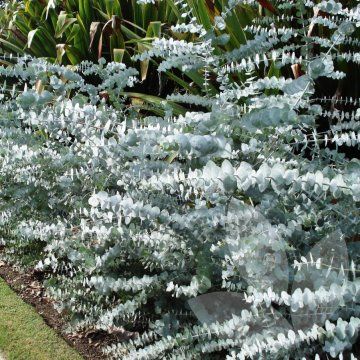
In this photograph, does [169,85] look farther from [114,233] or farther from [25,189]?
[114,233]

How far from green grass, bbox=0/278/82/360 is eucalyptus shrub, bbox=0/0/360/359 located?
0.14m

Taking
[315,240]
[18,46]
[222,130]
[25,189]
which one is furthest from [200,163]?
[18,46]

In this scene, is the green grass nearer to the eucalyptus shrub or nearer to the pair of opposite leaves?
the eucalyptus shrub

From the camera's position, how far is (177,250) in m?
1.93

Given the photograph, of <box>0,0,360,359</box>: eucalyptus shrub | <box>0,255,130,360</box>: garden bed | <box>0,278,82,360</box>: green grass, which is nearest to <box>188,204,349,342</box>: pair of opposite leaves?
<box>0,0,360,359</box>: eucalyptus shrub

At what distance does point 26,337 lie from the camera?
2.42m

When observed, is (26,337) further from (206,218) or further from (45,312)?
(206,218)

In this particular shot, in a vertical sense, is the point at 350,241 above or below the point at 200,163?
below

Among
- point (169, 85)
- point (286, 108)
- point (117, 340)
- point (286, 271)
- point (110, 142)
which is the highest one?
point (286, 108)

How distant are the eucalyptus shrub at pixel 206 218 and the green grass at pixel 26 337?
0.14 meters

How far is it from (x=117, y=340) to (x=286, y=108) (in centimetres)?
126

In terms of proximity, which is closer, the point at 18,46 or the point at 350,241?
the point at 350,241

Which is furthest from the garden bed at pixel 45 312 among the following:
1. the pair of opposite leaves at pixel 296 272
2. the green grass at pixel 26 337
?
the pair of opposite leaves at pixel 296 272

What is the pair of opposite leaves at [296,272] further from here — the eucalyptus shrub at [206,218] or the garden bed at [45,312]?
the garden bed at [45,312]
